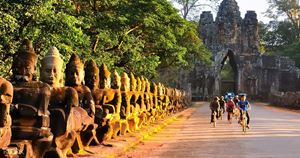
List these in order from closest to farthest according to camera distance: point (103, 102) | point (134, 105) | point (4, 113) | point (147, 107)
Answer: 1. point (4, 113)
2. point (103, 102)
3. point (134, 105)
4. point (147, 107)

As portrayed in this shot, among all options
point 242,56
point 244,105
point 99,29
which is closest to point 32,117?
point 244,105

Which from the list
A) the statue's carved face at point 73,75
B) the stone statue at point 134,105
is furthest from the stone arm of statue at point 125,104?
the statue's carved face at point 73,75

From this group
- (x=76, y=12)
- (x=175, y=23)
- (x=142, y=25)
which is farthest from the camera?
(x=175, y=23)

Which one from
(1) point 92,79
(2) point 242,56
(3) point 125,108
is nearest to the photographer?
(1) point 92,79

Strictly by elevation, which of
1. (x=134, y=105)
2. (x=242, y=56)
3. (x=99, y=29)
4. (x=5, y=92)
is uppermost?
(x=242, y=56)

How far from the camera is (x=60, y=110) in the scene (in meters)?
6.81

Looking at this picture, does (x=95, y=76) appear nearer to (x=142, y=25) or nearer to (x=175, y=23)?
(x=142, y=25)

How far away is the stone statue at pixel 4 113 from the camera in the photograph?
523 cm

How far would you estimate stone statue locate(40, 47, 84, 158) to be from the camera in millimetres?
6809

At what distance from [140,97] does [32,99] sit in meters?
8.18

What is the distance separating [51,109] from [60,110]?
151 mm

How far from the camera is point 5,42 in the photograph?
13273mm

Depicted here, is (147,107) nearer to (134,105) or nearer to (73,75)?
(134,105)

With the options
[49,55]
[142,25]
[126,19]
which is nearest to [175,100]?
[142,25]
